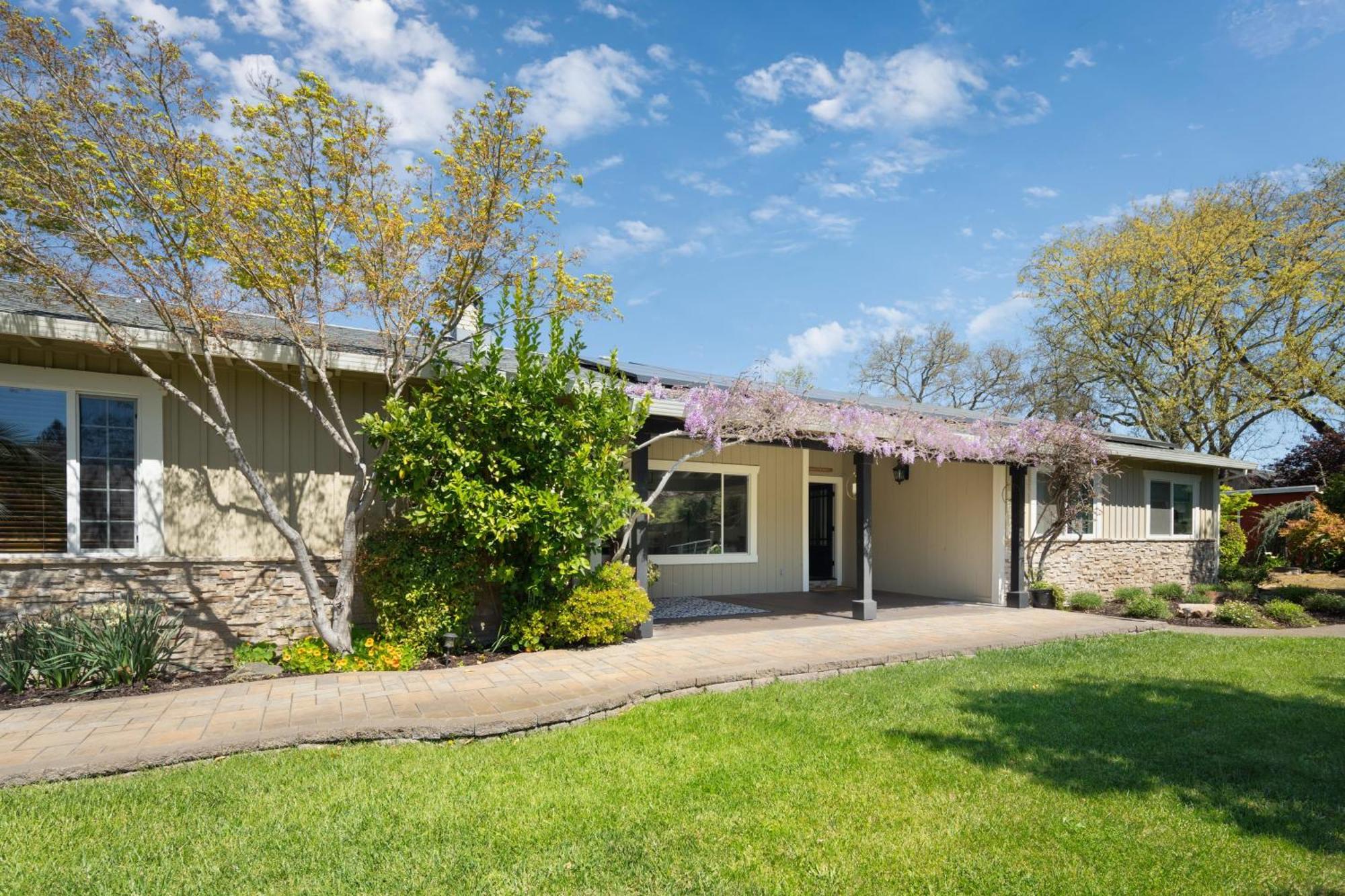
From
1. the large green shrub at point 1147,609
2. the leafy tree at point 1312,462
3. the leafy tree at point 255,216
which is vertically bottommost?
the large green shrub at point 1147,609

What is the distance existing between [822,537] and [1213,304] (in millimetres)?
11695

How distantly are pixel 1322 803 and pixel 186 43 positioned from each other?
29.2 ft

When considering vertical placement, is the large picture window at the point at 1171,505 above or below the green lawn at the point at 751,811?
above

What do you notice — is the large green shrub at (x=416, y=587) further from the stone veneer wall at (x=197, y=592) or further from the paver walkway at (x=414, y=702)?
the stone veneer wall at (x=197, y=592)

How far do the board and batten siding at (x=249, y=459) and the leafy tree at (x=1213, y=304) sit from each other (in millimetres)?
18415

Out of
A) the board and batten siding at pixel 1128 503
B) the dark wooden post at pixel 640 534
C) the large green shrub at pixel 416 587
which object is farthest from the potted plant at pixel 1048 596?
the large green shrub at pixel 416 587

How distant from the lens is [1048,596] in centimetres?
1155

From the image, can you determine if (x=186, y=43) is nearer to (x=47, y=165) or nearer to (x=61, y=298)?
(x=47, y=165)

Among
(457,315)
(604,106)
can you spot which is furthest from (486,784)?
(604,106)

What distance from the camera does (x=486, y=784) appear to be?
389 cm

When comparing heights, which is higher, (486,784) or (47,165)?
(47,165)

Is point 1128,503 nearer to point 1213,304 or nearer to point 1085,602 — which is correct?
point 1085,602

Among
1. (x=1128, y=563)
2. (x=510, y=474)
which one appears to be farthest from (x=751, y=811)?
(x=1128, y=563)

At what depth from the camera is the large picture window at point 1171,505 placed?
46.7 feet
